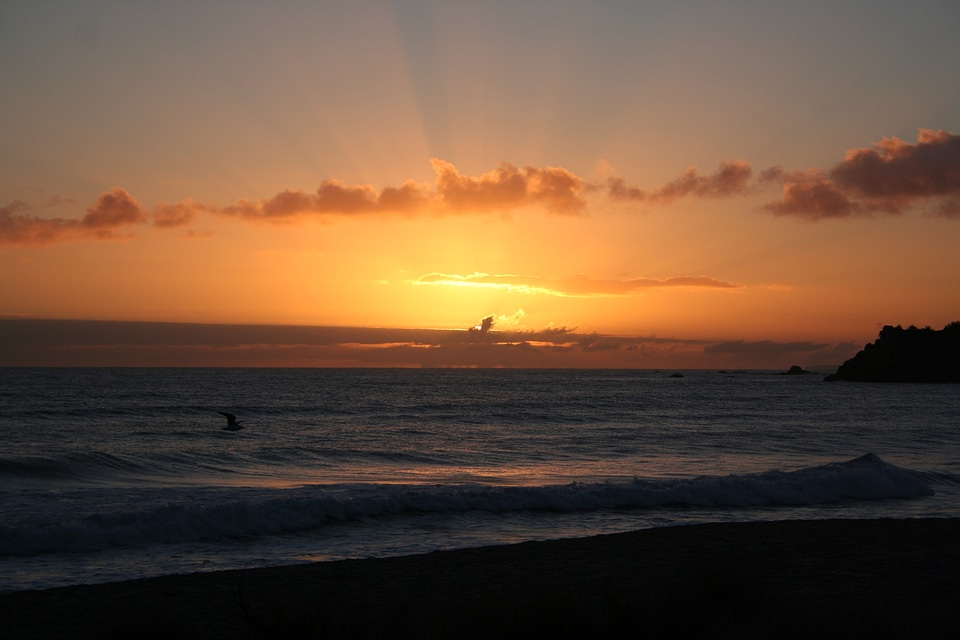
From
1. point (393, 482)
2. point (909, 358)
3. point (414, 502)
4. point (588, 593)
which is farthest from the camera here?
point (909, 358)

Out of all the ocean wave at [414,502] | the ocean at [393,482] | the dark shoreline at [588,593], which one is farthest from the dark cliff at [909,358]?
the dark shoreline at [588,593]

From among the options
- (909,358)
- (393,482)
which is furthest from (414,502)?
(909,358)

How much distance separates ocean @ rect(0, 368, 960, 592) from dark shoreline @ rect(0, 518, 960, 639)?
51.4 inches

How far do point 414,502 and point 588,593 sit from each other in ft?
25.0

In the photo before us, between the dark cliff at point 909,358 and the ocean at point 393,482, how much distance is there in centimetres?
10204

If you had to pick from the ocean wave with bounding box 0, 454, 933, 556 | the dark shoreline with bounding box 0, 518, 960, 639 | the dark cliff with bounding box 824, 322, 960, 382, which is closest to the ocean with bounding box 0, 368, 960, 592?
the ocean wave with bounding box 0, 454, 933, 556

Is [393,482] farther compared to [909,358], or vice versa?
[909,358]

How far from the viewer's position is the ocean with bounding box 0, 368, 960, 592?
44.9 ft

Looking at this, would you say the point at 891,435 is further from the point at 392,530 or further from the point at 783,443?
the point at 392,530

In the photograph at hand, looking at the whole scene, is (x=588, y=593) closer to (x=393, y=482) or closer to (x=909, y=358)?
(x=393, y=482)

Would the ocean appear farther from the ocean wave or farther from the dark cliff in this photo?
the dark cliff

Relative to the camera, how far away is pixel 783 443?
34.8m

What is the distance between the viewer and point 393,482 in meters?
22.2

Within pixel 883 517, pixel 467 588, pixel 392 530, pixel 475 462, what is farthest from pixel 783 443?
pixel 467 588
